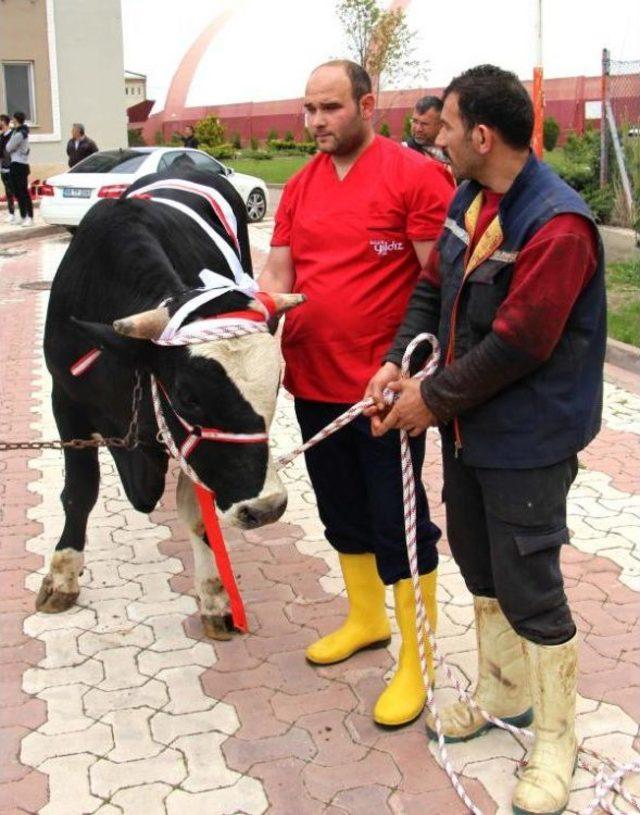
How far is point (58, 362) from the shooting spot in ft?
13.7

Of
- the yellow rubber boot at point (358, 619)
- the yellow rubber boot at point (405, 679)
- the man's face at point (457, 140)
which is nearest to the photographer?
the man's face at point (457, 140)

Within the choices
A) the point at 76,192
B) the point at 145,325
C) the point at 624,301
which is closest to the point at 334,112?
the point at 145,325

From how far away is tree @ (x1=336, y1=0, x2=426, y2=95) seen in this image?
123 feet

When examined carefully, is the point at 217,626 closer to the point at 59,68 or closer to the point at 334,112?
the point at 334,112

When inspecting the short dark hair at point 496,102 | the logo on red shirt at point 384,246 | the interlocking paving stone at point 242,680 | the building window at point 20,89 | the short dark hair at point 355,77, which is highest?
the building window at point 20,89

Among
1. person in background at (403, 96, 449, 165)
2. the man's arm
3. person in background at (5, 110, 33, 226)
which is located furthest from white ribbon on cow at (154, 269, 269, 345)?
person in background at (5, 110, 33, 226)

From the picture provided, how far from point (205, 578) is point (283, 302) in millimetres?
1389

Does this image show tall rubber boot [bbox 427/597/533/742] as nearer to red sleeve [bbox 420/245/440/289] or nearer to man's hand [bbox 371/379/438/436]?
man's hand [bbox 371/379/438/436]

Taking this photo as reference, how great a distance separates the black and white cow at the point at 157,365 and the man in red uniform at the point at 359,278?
0.22 metres

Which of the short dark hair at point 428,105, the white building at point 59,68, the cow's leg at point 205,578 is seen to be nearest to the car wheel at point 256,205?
the white building at point 59,68

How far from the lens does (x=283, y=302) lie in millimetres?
3377

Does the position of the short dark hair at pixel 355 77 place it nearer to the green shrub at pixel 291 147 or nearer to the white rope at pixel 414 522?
the white rope at pixel 414 522

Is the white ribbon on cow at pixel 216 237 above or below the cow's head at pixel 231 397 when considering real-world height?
above

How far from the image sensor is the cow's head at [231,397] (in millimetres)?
3215
